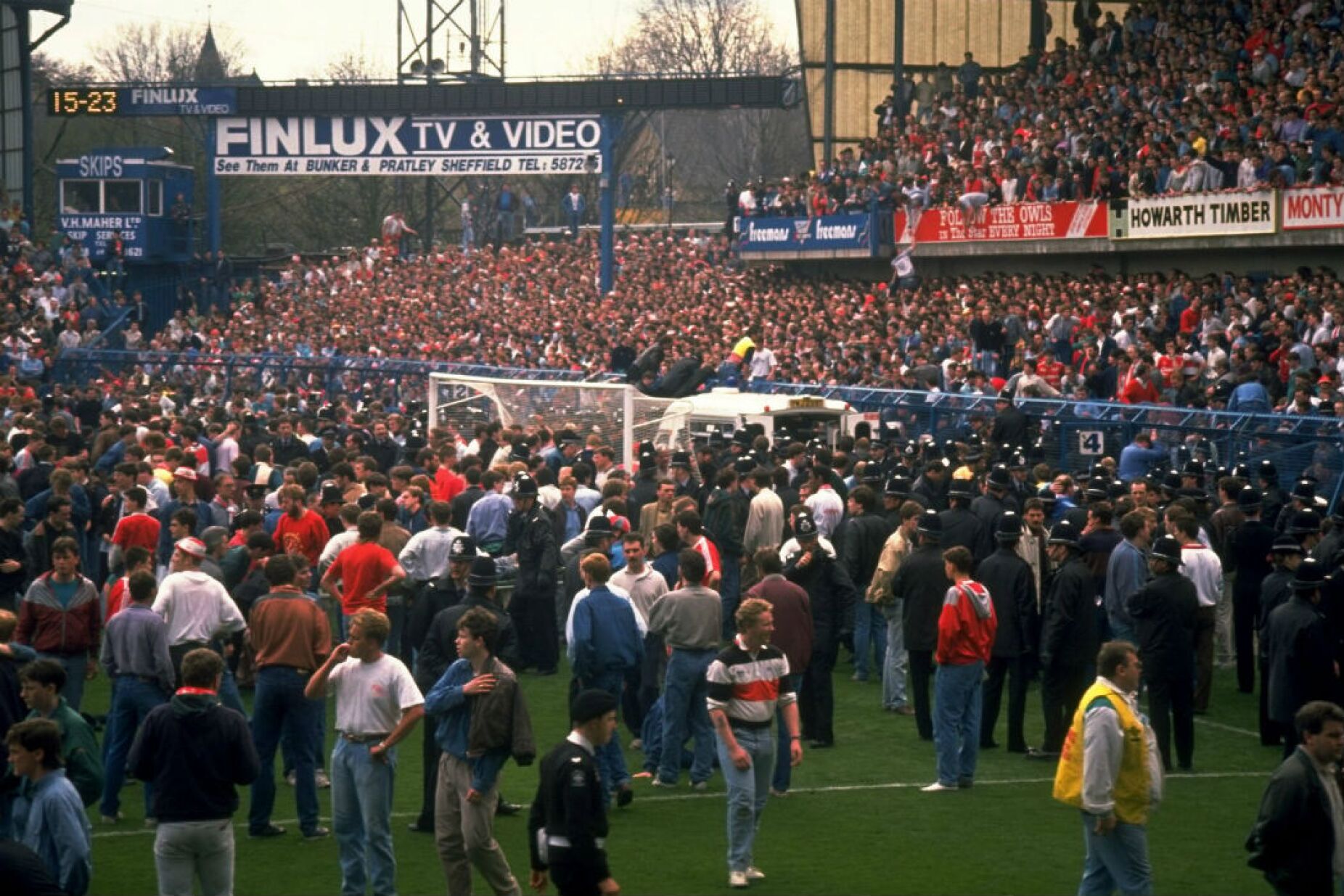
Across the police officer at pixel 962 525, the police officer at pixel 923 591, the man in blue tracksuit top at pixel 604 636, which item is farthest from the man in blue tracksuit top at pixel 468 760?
the police officer at pixel 962 525

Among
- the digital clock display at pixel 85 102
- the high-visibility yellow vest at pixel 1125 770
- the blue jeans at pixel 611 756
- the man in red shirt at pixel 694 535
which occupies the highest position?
the digital clock display at pixel 85 102

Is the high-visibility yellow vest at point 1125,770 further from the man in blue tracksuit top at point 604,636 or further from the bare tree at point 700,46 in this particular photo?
the bare tree at point 700,46

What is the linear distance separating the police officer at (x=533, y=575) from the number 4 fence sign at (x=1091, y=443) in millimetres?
7875

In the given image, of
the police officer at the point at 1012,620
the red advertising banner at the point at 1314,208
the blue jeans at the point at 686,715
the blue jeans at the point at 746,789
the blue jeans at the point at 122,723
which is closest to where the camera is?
the blue jeans at the point at 746,789

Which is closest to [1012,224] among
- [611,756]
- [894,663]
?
[894,663]

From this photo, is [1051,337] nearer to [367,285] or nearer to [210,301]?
[367,285]

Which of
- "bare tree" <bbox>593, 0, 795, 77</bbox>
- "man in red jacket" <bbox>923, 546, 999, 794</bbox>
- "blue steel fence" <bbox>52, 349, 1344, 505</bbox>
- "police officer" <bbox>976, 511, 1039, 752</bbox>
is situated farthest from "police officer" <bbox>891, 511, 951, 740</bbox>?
"bare tree" <bbox>593, 0, 795, 77</bbox>

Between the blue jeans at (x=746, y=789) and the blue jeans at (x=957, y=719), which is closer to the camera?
the blue jeans at (x=746, y=789)

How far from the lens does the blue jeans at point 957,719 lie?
507 inches

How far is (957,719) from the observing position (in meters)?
13.0

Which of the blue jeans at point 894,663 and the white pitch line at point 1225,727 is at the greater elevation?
the blue jeans at point 894,663

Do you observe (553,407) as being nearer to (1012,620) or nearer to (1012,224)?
(1012,224)

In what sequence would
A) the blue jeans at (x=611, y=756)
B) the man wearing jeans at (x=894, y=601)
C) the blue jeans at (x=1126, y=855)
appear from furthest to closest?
the man wearing jeans at (x=894, y=601), the blue jeans at (x=611, y=756), the blue jeans at (x=1126, y=855)

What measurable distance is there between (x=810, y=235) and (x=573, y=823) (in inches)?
1273
